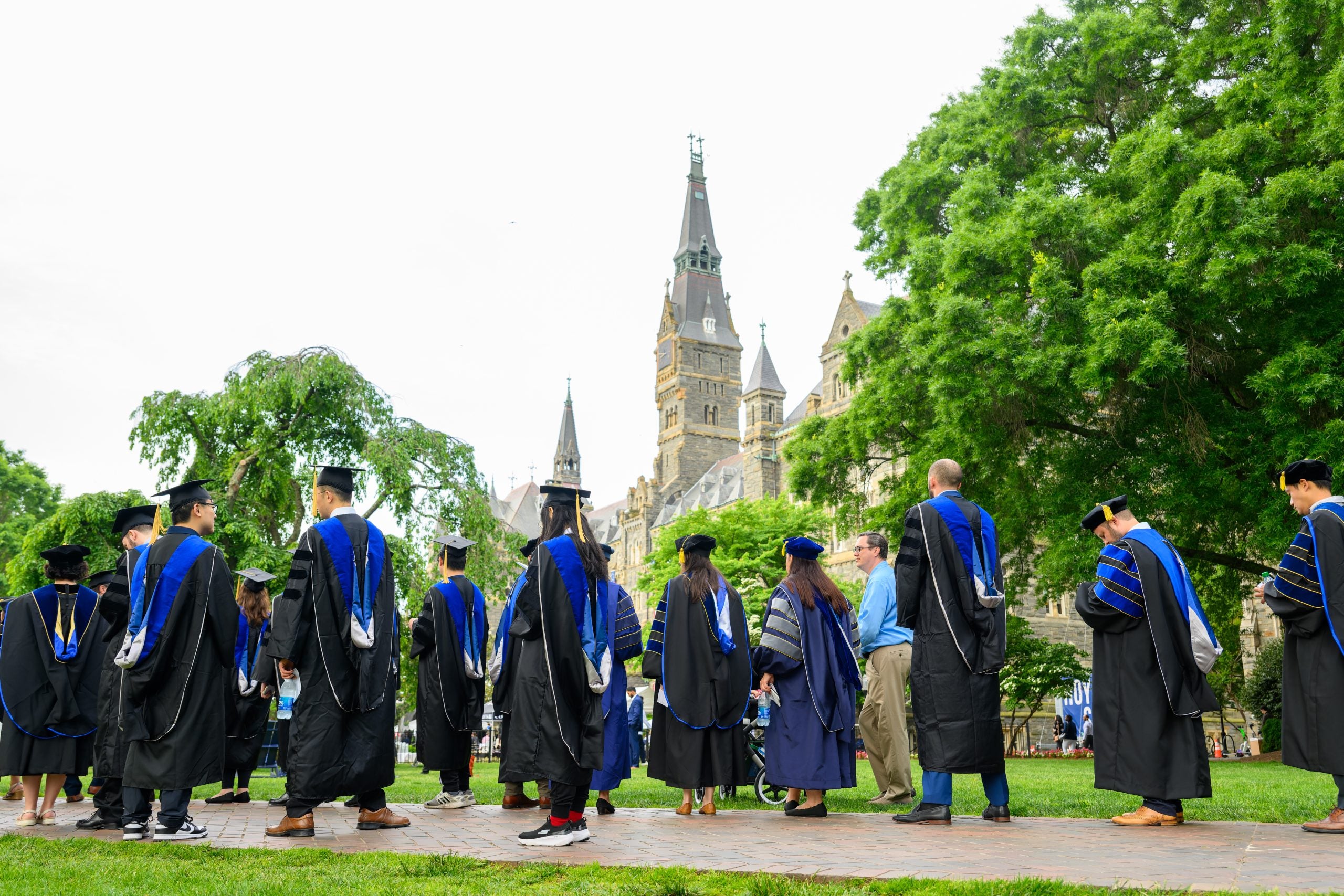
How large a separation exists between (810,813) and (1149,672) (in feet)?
7.92

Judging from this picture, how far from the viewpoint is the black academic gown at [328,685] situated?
22.6ft

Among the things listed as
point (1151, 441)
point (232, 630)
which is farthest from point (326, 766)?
point (1151, 441)

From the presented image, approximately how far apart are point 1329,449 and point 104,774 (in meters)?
14.7

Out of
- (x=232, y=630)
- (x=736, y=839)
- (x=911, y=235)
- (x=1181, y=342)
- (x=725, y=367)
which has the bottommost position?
(x=736, y=839)

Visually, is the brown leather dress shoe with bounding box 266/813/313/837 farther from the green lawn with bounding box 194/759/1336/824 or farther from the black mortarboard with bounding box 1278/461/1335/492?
the black mortarboard with bounding box 1278/461/1335/492

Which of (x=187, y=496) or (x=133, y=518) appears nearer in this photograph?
(x=187, y=496)

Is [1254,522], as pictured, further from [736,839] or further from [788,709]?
[736,839]

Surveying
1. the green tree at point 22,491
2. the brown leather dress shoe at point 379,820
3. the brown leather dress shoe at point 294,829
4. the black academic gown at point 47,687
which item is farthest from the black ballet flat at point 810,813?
the green tree at point 22,491

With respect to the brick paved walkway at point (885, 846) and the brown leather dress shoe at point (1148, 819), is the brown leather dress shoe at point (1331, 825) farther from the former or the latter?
the brown leather dress shoe at point (1148, 819)

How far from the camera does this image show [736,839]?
634 cm

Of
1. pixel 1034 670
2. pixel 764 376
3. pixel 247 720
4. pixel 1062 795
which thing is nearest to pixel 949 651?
pixel 1062 795

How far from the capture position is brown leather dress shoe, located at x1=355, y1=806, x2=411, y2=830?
7324 millimetres

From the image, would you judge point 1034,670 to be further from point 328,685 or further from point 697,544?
point 328,685

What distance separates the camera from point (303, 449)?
19.8 metres
